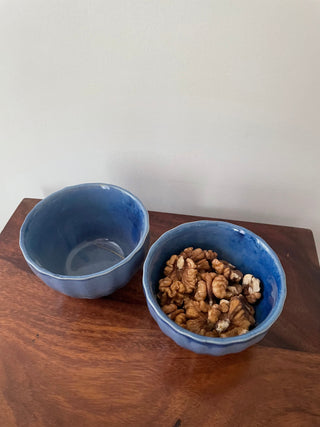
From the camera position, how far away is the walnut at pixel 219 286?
1.43ft

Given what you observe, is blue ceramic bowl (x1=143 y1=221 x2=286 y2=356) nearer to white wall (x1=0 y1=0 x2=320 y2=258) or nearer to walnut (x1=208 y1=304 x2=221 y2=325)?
walnut (x1=208 y1=304 x2=221 y2=325)

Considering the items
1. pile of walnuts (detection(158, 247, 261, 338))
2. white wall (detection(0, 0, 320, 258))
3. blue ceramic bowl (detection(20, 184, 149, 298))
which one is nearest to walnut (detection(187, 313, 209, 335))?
pile of walnuts (detection(158, 247, 261, 338))

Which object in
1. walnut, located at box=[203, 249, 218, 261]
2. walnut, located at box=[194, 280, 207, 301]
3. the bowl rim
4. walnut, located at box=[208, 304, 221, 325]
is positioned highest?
the bowl rim

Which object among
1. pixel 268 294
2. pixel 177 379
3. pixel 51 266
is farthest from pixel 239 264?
pixel 51 266

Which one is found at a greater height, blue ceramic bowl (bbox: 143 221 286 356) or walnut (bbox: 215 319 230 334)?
blue ceramic bowl (bbox: 143 221 286 356)

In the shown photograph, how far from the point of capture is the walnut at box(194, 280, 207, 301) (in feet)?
1.43

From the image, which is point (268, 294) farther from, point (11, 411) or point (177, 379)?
point (11, 411)

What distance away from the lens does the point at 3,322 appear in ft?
1.56

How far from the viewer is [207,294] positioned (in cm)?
44

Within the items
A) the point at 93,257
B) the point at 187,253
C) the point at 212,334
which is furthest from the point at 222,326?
→ the point at 93,257

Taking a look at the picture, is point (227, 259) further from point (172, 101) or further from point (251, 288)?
point (172, 101)

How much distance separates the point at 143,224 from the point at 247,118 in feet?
0.81

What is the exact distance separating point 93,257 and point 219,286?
256mm

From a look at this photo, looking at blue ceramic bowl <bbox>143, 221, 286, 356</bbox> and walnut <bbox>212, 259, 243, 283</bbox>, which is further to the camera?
walnut <bbox>212, 259, 243, 283</bbox>
